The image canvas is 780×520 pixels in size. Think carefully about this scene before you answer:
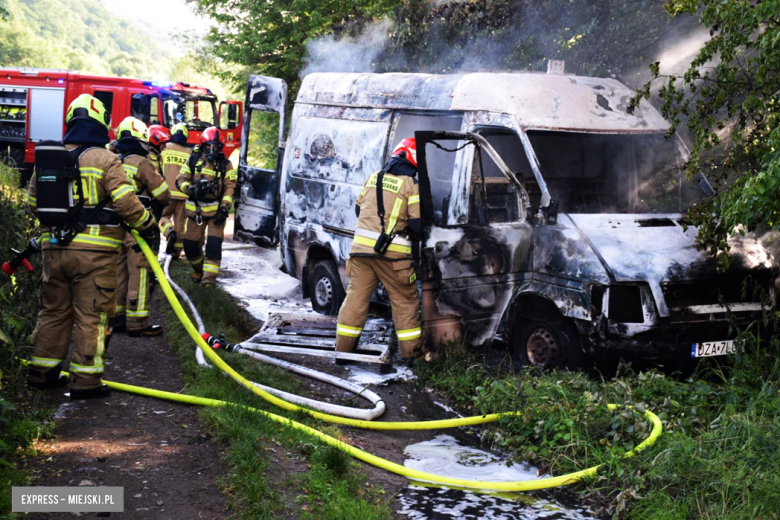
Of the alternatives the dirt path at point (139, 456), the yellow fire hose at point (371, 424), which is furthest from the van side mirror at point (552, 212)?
the dirt path at point (139, 456)

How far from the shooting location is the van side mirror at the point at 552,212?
19.3 ft

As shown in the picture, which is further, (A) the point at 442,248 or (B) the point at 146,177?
(B) the point at 146,177

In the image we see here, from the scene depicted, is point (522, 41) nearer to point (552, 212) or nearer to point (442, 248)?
point (552, 212)

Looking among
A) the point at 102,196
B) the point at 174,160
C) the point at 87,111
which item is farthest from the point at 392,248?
the point at 174,160

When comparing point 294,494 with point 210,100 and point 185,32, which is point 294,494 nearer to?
point 210,100

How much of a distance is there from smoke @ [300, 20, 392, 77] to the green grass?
9.69 metres

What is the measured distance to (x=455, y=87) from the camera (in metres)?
6.72

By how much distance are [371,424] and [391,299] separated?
155 centimetres

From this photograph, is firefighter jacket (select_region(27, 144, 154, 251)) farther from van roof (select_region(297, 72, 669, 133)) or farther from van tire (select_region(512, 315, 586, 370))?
van tire (select_region(512, 315, 586, 370))

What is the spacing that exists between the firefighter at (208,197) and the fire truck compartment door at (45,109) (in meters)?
11.4

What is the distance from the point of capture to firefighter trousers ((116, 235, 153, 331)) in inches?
279

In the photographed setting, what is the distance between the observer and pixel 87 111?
18.2 ft

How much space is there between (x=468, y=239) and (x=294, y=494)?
9.05 ft

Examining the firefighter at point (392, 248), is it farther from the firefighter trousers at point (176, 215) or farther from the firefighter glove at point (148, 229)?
the firefighter trousers at point (176, 215)
